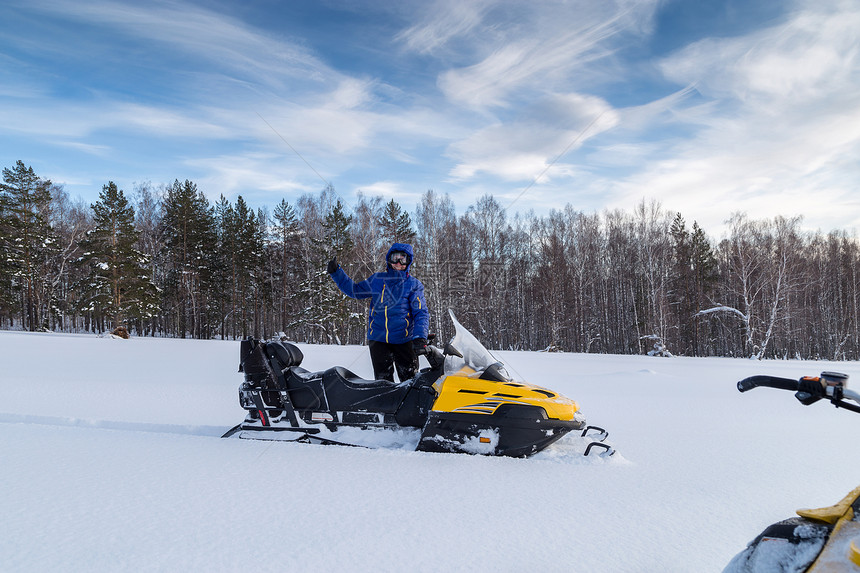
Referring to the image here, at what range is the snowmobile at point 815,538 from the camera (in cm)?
99

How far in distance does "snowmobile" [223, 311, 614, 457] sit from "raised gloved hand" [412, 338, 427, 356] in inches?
4.8

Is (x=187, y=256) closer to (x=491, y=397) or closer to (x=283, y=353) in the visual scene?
(x=283, y=353)

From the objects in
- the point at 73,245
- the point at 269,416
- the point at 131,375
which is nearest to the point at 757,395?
the point at 269,416

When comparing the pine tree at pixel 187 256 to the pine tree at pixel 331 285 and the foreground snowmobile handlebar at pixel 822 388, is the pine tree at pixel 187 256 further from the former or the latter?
the foreground snowmobile handlebar at pixel 822 388

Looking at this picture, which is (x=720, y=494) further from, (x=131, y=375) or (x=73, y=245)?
(x=73, y=245)

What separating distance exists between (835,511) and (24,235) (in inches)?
1441

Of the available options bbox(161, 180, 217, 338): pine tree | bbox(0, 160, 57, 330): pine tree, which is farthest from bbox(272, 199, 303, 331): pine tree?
bbox(0, 160, 57, 330): pine tree

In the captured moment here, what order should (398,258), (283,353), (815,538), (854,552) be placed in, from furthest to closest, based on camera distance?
(398,258)
(283,353)
(815,538)
(854,552)

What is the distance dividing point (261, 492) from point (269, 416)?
1.41m

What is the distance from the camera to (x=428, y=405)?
3.44 metres

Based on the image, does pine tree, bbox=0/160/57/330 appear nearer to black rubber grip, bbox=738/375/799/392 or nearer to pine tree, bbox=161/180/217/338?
pine tree, bbox=161/180/217/338

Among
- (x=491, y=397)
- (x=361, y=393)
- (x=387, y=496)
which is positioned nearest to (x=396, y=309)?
(x=361, y=393)

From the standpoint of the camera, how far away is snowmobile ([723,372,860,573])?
0.99 metres

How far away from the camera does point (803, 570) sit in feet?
3.39
